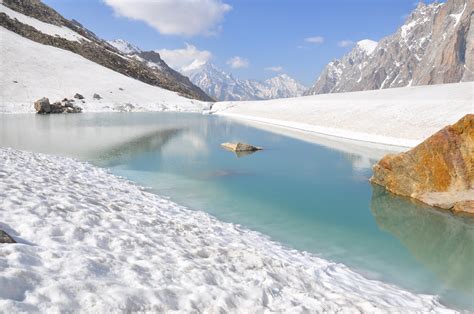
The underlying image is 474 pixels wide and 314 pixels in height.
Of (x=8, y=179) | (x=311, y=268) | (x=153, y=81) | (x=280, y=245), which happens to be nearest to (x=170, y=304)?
(x=311, y=268)

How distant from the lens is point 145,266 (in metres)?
7.25

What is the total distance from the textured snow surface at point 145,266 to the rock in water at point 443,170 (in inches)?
339

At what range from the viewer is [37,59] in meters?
99.1

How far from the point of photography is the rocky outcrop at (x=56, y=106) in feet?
225

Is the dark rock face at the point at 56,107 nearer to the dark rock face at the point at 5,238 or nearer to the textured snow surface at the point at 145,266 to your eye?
the textured snow surface at the point at 145,266

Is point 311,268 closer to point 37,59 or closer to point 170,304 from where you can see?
point 170,304

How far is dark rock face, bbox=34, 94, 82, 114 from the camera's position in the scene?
2694 inches

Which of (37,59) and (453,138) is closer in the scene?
(453,138)

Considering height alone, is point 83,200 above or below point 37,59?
below

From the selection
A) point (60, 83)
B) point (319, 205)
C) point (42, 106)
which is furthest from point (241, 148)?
point (60, 83)

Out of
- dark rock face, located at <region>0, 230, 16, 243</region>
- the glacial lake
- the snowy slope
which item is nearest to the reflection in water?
the glacial lake

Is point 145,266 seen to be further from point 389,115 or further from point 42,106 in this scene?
point 42,106

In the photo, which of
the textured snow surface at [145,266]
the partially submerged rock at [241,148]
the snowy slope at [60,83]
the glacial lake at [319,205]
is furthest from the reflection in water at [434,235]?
the snowy slope at [60,83]

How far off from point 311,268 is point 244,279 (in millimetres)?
2320
